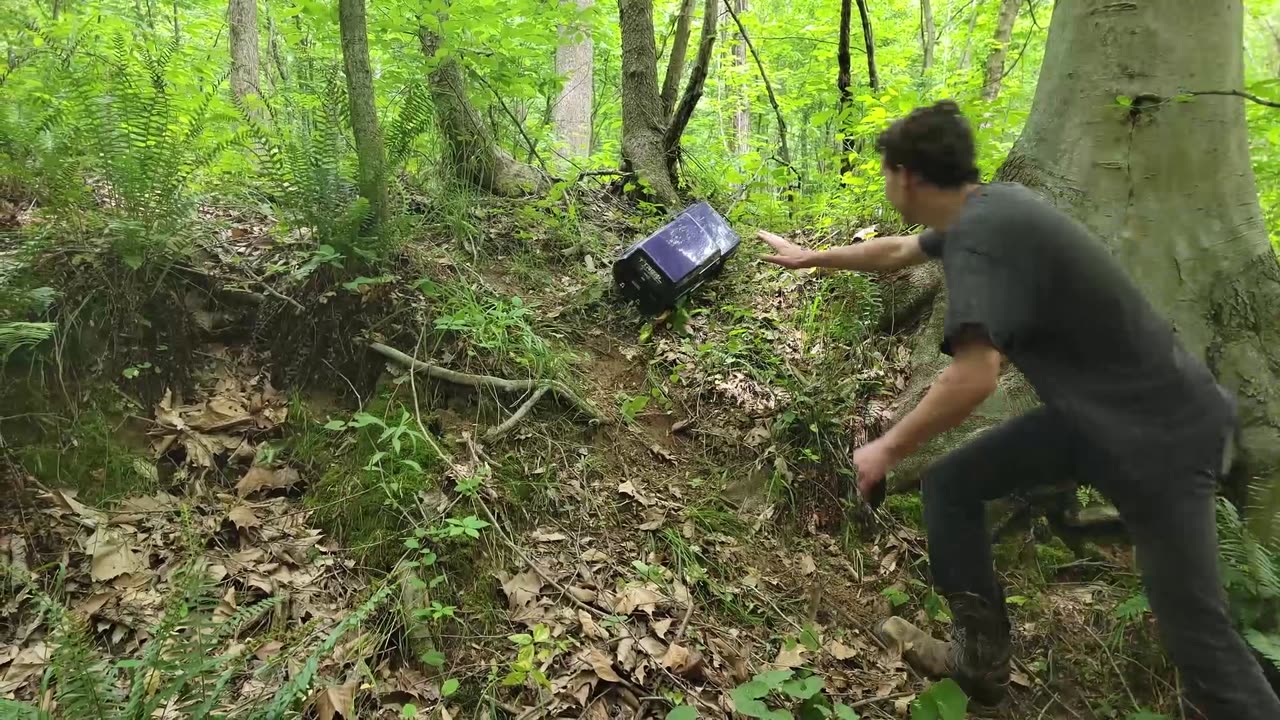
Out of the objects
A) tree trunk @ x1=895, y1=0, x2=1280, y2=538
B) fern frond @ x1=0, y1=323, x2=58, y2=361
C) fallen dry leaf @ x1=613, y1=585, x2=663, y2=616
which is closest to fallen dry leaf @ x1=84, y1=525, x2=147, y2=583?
fern frond @ x1=0, y1=323, x2=58, y2=361

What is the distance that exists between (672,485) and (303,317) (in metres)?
2.10

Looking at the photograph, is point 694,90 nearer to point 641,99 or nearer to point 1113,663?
point 641,99

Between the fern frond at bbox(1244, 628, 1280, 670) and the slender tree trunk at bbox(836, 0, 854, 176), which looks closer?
the fern frond at bbox(1244, 628, 1280, 670)

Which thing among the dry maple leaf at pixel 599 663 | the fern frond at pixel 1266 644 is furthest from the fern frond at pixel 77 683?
the fern frond at pixel 1266 644

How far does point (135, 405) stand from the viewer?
284 cm

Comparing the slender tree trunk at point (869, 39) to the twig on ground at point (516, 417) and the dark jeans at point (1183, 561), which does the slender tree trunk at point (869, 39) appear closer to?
the twig on ground at point (516, 417)

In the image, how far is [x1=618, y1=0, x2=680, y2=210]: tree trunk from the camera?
580 centimetres

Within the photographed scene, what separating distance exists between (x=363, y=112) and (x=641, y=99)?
3.04m

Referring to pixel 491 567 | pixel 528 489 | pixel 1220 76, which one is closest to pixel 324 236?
pixel 528 489

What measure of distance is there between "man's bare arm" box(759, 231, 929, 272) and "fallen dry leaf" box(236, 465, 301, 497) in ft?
7.86

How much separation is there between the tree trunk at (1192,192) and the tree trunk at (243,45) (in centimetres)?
900

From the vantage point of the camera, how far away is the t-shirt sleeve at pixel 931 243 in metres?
2.44

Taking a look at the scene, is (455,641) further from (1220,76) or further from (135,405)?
(1220,76)

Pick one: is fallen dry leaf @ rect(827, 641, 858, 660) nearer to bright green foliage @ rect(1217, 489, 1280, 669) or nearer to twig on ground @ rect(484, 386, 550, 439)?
bright green foliage @ rect(1217, 489, 1280, 669)
